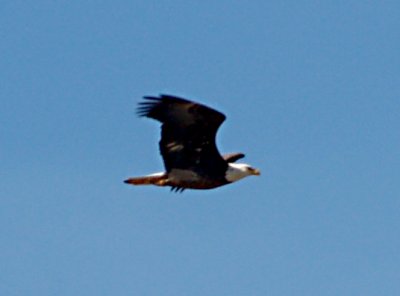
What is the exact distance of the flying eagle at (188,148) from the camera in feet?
211

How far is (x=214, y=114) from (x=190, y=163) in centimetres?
119

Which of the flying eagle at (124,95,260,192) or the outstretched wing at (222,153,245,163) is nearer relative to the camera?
the flying eagle at (124,95,260,192)

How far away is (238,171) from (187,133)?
148cm

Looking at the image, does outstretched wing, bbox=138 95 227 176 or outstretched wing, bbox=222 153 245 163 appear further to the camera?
outstretched wing, bbox=222 153 245 163

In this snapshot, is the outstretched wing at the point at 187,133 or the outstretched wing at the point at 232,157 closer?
the outstretched wing at the point at 187,133

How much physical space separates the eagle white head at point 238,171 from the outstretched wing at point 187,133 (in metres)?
0.12

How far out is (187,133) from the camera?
213 feet

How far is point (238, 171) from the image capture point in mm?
65938

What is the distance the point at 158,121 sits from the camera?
211 feet

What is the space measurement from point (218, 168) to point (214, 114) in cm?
140

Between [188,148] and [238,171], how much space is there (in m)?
1.17

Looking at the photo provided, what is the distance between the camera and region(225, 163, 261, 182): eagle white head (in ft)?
216

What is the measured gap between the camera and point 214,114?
64750mm

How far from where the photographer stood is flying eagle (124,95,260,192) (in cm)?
6431
